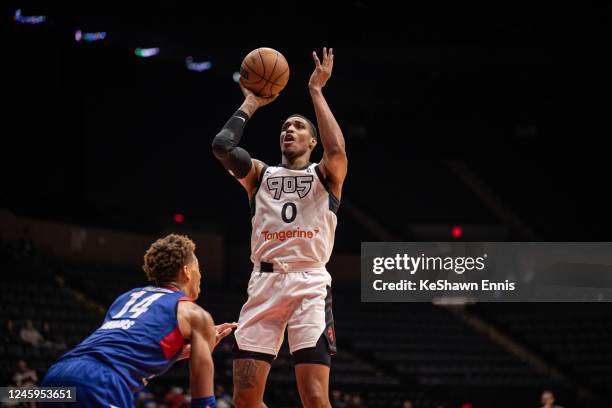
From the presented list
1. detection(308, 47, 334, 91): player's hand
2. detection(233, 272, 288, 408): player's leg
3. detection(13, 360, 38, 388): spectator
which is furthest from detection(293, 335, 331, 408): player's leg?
detection(13, 360, 38, 388): spectator

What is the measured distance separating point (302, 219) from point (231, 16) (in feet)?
39.5

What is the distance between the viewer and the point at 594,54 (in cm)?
1720

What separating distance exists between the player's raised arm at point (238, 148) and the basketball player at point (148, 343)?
105 cm

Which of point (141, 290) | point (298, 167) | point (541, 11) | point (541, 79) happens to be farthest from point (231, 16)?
point (141, 290)

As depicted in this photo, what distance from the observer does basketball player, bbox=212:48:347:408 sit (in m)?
4.84

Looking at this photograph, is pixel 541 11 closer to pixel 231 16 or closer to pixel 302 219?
pixel 231 16

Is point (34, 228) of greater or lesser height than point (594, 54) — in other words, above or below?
below

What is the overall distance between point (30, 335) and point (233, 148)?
31.5 feet

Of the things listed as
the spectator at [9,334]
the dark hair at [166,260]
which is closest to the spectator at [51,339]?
the spectator at [9,334]

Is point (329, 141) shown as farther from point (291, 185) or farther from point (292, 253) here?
point (292, 253)

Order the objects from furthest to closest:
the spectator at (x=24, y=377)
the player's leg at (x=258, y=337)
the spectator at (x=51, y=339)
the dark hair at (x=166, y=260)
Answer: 1. the spectator at (x=51, y=339)
2. the spectator at (x=24, y=377)
3. the player's leg at (x=258, y=337)
4. the dark hair at (x=166, y=260)

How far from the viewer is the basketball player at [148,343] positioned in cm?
360

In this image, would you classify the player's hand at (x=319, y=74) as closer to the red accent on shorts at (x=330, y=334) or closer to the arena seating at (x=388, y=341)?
the red accent on shorts at (x=330, y=334)

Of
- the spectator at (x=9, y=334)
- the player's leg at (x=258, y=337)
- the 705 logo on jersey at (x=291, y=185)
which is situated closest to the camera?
the player's leg at (x=258, y=337)
